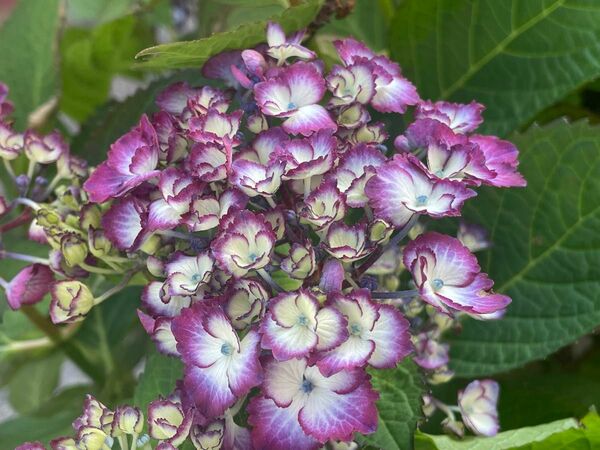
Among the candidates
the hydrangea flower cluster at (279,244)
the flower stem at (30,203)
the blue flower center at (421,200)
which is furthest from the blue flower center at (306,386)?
the flower stem at (30,203)

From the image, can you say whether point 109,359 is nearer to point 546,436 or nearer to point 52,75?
point 52,75

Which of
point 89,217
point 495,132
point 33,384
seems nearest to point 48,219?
point 89,217

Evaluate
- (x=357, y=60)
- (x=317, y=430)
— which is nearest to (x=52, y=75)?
(x=357, y=60)

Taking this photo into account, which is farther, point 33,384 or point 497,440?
point 33,384

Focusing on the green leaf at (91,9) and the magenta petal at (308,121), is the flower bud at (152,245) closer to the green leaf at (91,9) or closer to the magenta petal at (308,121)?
the magenta petal at (308,121)

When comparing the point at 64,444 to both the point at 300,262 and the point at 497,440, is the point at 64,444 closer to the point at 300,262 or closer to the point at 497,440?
the point at 300,262

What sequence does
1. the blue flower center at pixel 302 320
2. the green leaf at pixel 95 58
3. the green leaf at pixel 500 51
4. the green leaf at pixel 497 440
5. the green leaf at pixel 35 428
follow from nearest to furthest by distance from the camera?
the blue flower center at pixel 302 320
the green leaf at pixel 497 440
the green leaf at pixel 500 51
the green leaf at pixel 35 428
the green leaf at pixel 95 58
